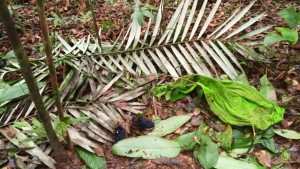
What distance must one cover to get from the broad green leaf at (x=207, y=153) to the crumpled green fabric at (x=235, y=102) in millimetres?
210

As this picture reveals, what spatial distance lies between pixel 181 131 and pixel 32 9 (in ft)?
8.37

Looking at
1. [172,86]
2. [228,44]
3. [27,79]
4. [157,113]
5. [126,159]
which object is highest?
[27,79]

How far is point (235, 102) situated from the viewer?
2.11 meters

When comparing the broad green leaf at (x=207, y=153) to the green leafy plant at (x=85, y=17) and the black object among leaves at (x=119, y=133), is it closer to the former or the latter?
the black object among leaves at (x=119, y=133)

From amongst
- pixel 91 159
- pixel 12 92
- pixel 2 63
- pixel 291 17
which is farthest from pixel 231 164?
pixel 2 63

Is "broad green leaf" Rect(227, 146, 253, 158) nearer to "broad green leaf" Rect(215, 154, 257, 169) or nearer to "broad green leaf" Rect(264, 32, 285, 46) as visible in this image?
"broad green leaf" Rect(215, 154, 257, 169)

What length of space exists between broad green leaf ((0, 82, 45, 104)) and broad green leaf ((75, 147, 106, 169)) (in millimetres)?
510

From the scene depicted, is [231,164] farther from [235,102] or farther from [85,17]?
[85,17]

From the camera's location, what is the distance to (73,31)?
313 cm

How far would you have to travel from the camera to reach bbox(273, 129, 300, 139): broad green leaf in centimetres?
202

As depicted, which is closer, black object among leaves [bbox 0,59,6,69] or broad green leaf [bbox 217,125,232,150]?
broad green leaf [bbox 217,125,232,150]

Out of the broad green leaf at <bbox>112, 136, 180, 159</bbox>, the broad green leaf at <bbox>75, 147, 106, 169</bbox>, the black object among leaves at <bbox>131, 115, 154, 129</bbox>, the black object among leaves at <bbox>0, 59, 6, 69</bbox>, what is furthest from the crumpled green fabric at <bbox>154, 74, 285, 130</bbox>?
the black object among leaves at <bbox>0, 59, 6, 69</bbox>

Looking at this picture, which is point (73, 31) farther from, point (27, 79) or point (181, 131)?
point (27, 79)

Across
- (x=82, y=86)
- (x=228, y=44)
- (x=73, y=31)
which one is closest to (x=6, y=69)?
(x=82, y=86)
